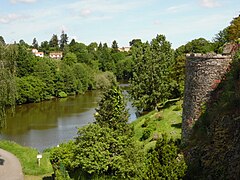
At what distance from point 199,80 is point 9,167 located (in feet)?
39.0

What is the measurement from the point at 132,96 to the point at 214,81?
75.4ft

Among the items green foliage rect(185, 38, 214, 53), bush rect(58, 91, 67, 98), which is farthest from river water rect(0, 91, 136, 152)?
green foliage rect(185, 38, 214, 53)

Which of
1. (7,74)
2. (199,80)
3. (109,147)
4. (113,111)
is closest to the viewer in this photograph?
(199,80)

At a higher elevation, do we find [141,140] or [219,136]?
[219,136]

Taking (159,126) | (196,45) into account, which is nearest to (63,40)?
(196,45)

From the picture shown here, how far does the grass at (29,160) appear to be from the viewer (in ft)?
60.4

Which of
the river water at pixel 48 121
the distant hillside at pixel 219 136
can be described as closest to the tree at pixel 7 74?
the river water at pixel 48 121

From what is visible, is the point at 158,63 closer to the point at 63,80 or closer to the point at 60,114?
the point at 60,114

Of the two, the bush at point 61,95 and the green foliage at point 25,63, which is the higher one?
the green foliage at point 25,63

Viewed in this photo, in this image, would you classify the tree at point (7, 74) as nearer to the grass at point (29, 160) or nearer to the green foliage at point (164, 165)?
the grass at point (29, 160)

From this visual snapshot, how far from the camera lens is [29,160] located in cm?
2016

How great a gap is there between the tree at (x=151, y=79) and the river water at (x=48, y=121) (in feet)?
11.0

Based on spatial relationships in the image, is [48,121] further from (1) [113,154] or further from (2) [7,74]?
(1) [113,154]

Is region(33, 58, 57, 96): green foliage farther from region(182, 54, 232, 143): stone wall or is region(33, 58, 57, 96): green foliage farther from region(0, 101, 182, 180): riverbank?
region(182, 54, 232, 143): stone wall
